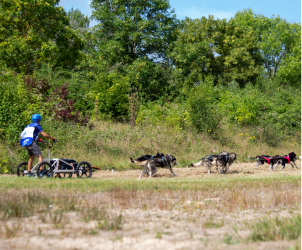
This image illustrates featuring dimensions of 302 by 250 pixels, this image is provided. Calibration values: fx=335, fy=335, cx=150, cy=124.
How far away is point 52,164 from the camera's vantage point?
11.4 meters

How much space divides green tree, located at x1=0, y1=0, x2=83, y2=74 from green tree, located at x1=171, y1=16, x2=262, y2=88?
1490cm

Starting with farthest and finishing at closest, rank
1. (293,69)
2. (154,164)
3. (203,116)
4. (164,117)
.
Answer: (293,69), (164,117), (203,116), (154,164)

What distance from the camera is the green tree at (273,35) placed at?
45969 mm

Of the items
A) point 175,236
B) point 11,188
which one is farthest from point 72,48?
point 175,236

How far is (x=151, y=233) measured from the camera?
4598mm

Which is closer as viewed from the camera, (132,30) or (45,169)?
(45,169)

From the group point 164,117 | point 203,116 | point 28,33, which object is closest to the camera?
point 203,116

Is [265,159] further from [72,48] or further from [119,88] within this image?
[72,48]

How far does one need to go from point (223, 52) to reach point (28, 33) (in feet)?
73.0

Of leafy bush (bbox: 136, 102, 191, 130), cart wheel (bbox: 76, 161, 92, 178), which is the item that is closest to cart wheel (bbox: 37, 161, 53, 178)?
cart wheel (bbox: 76, 161, 92, 178)

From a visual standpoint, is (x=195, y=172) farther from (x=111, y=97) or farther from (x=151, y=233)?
(x=111, y=97)

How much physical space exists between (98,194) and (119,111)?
16.4 metres

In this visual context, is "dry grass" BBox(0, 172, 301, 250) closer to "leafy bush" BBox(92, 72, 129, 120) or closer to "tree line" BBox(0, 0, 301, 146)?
"tree line" BBox(0, 0, 301, 146)

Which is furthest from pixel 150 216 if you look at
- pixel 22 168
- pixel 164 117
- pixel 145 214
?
pixel 164 117
